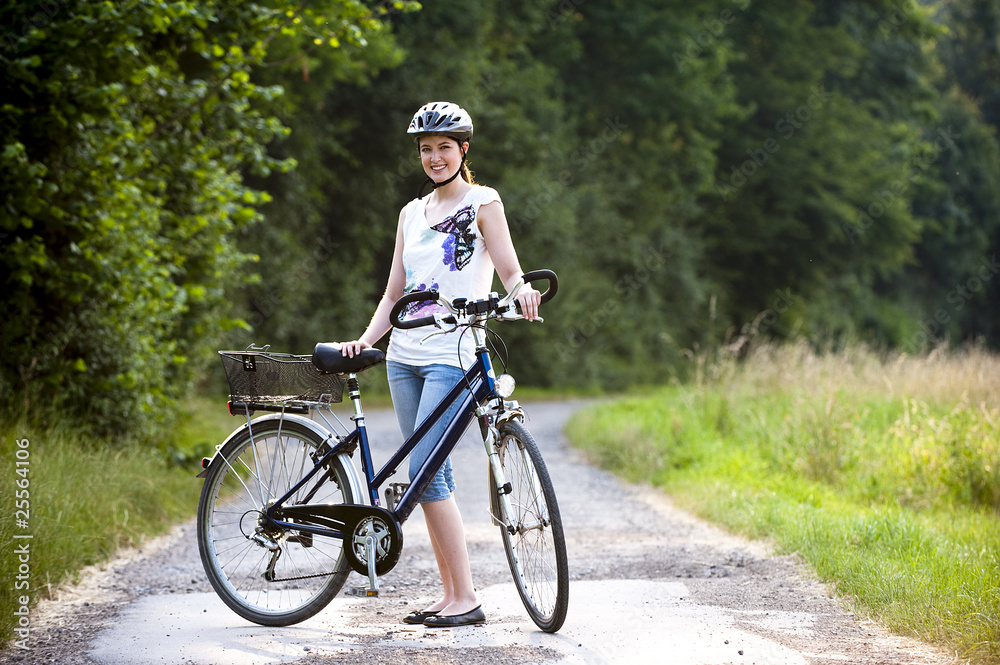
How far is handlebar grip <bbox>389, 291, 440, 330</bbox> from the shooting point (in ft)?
13.7

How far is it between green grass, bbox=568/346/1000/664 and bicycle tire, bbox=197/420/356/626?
236 cm

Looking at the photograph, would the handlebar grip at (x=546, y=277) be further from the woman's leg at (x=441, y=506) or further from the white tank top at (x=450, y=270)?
the woman's leg at (x=441, y=506)

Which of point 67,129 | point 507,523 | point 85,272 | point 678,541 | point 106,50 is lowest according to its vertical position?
point 678,541

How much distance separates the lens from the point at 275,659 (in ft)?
13.3

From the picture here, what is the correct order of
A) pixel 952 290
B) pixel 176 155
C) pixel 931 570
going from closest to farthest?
1. pixel 931 570
2. pixel 176 155
3. pixel 952 290

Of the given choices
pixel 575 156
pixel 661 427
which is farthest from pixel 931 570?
pixel 575 156

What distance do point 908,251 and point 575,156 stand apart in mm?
13849

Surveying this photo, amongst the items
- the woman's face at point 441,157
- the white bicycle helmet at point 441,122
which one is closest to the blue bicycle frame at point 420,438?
the woman's face at point 441,157

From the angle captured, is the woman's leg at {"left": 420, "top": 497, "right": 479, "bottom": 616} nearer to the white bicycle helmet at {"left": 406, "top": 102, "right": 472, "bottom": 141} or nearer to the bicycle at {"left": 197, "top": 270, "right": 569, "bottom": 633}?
the bicycle at {"left": 197, "top": 270, "right": 569, "bottom": 633}

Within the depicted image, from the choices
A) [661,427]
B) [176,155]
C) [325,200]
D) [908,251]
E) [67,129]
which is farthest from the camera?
[908,251]

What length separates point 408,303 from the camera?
4.23 meters

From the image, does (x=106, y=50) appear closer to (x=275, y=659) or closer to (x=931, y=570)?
(x=275, y=659)

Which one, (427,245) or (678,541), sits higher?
(427,245)

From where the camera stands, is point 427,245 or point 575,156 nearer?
point 427,245
